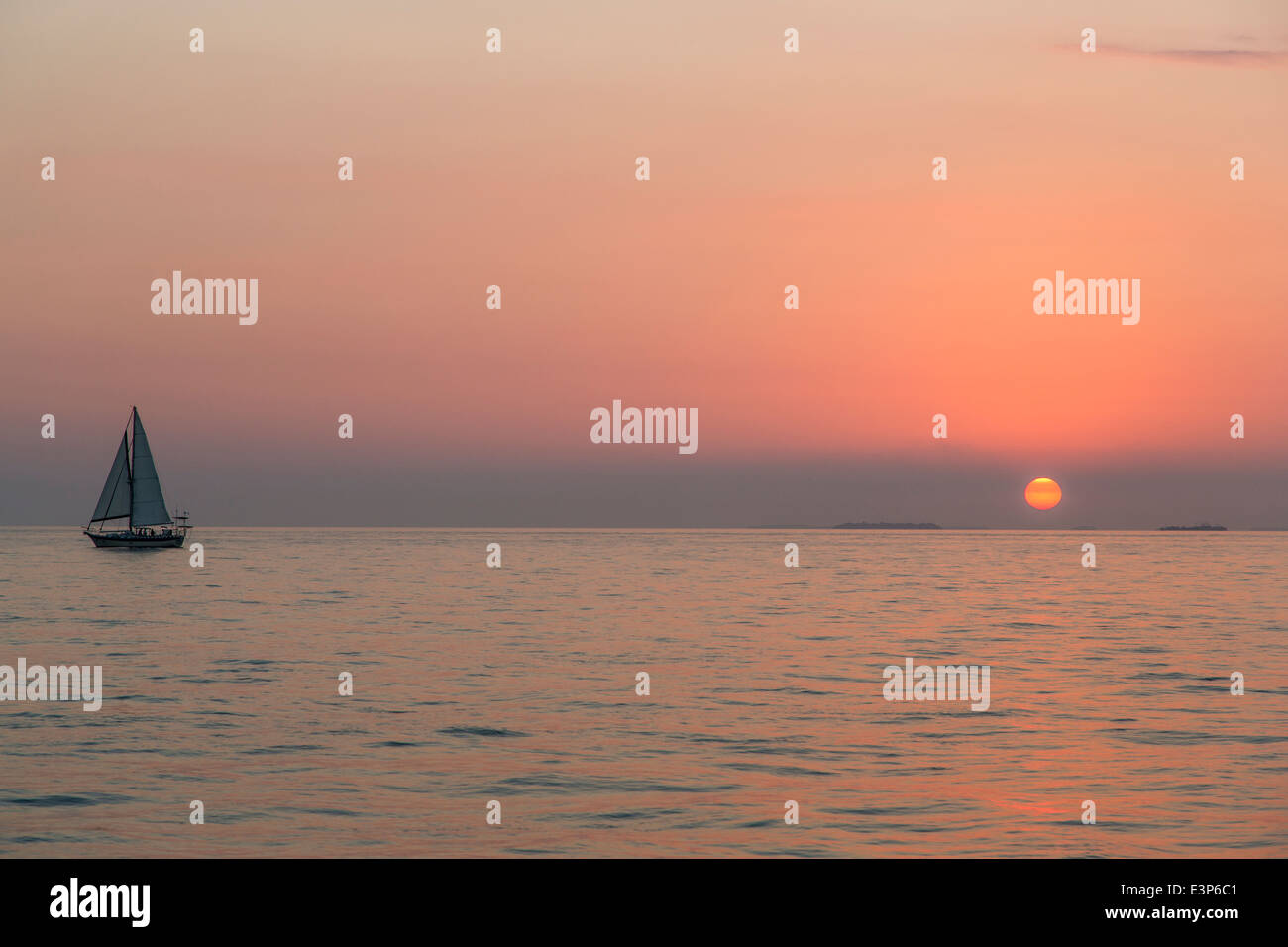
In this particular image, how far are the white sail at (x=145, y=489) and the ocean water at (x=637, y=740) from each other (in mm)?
81779

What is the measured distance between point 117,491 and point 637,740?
5381 inches

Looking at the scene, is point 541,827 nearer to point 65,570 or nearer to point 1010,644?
point 1010,644

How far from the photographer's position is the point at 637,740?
28.4 meters

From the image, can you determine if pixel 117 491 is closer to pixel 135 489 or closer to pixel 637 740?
pixel 135 489

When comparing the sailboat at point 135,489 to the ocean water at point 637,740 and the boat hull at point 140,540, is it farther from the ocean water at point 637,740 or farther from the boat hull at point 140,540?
the ocean water at point 637,740

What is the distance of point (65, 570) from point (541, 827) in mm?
133744

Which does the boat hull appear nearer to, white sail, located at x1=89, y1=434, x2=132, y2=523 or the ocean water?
white sail, located at x1=89, y1=434, x2=132, y2=523

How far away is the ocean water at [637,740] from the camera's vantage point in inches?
786

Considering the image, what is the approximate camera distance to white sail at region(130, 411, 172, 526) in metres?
143

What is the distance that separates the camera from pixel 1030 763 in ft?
85.0

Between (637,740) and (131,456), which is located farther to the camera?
(131,456)

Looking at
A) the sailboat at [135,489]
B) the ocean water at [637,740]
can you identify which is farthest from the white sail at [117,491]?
the ocean water at [637,740]

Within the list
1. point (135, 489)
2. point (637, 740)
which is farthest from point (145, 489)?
point (637, 740)
